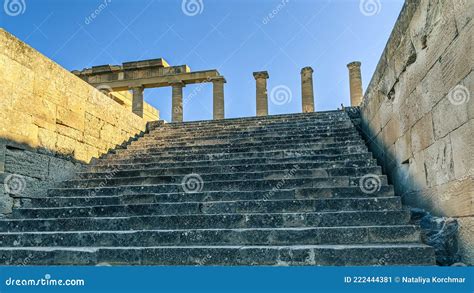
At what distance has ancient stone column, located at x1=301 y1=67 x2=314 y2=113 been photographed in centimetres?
1669

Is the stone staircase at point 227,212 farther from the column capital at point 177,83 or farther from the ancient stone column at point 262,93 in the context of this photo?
the column capital at point 177,83

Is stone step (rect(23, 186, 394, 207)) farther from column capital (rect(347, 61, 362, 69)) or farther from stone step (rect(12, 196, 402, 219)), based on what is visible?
column capital (rect(347, 61, 362, 69))

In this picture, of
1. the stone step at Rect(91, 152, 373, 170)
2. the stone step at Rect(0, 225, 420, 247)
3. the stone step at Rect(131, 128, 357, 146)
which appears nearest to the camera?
the stone step at Rect(0, 225, 420, 247)

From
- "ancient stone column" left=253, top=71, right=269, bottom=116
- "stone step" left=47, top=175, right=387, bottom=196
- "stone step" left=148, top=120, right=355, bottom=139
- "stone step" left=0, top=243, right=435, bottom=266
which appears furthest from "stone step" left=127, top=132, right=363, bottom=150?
"ancient stone column" left=253, top=71, right=269, bottom=116

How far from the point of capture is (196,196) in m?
5.22

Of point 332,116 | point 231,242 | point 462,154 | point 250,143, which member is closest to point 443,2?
point 462,154

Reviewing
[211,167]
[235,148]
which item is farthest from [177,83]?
[211,167]

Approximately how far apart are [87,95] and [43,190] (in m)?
2.26

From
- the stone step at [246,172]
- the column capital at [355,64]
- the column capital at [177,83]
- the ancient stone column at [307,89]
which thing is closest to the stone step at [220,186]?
the stone step at [246,172]

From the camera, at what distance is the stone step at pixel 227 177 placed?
5.57 meters

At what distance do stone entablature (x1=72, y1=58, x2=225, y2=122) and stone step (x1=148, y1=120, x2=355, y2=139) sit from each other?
742 centimetres

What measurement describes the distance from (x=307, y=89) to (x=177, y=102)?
584 centimetres

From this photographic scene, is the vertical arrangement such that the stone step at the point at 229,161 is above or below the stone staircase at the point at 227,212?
above

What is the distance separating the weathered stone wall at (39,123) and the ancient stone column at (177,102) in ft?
29.3
